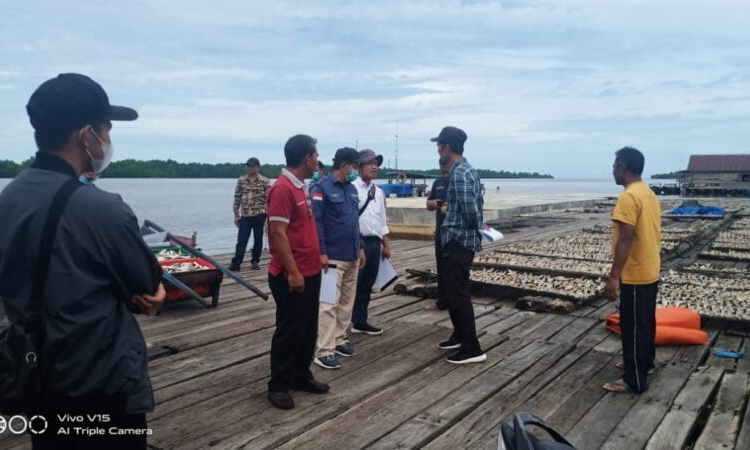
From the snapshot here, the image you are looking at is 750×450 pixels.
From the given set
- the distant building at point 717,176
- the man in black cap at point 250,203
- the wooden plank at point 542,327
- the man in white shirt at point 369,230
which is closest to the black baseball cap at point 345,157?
the man in white shirt at point 369,230

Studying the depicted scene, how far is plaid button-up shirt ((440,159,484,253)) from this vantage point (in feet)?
16.7

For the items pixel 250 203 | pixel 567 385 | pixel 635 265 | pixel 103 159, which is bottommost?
pixel 567 385

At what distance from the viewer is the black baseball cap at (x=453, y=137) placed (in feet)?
17.4

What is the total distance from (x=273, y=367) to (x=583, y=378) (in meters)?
2.55

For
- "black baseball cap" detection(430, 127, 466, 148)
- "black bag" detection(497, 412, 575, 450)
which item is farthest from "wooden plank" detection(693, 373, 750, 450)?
"black baseball cap" detection(430, 127, 466, 148)

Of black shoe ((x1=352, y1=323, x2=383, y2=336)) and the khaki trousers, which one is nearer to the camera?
the khaki trousers

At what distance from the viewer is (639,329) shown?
438cm

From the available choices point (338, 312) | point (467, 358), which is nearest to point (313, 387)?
point (338, 312)

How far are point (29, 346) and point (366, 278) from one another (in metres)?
4.36

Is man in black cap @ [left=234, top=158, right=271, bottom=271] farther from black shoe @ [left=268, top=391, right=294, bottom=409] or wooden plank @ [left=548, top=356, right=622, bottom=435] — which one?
wooden plank @ [left=548, top=356, right=622, bottom=435]

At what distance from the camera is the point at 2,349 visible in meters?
1.88

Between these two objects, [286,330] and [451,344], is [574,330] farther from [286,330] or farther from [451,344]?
[286,330]

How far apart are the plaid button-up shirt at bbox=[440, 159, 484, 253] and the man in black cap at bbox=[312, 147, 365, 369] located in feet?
2.84

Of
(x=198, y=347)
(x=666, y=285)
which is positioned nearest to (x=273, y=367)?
(x=198, y=347)
